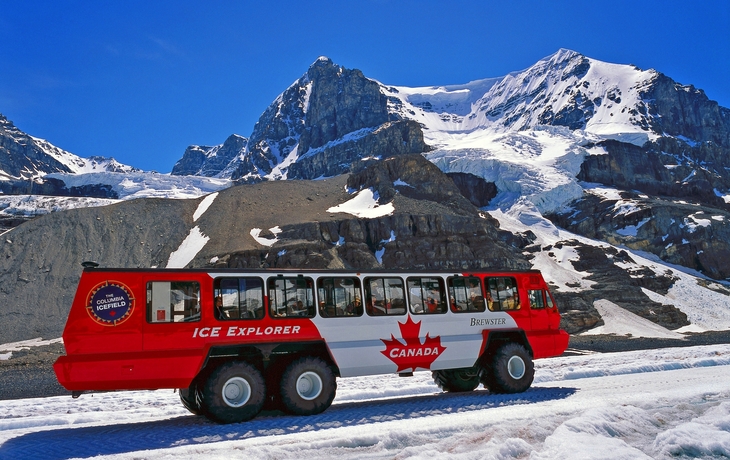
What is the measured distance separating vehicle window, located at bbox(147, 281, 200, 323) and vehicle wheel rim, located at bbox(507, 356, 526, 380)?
9.02m

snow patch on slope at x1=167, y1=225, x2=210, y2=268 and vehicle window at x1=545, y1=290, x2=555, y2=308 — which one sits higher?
snow patch on slope at x1=167, y1=225, x2=210, y2=268

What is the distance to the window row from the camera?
12.9 m

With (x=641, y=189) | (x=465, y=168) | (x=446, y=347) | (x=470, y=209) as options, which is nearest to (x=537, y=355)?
(x=446, y=347)

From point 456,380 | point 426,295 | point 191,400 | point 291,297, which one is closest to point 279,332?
point 291,297

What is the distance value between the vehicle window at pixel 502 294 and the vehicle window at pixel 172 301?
8.35 meters

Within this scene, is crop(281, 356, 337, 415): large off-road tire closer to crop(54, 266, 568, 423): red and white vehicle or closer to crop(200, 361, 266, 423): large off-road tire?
crop(54, 266, 568, 423): red and white vehicle

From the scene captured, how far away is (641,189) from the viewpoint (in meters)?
147

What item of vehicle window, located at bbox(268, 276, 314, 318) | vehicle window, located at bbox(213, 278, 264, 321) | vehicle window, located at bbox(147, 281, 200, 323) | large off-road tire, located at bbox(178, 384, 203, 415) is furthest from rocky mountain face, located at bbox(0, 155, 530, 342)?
vehicle window, located at bbox(268, 276, 314, 318)

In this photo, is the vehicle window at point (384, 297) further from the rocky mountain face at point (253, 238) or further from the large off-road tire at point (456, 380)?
the rocky mountain face at point (253, 238)

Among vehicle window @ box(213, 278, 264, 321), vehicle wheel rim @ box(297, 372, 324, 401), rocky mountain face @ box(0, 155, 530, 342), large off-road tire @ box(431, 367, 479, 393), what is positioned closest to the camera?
vehicle window @ box(213, 278, 264, 321)

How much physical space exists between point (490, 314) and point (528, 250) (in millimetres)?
84235

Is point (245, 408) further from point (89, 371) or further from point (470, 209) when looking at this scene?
point (470, 209)

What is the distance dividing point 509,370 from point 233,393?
8092mm

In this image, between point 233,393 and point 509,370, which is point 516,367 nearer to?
point 509,370
